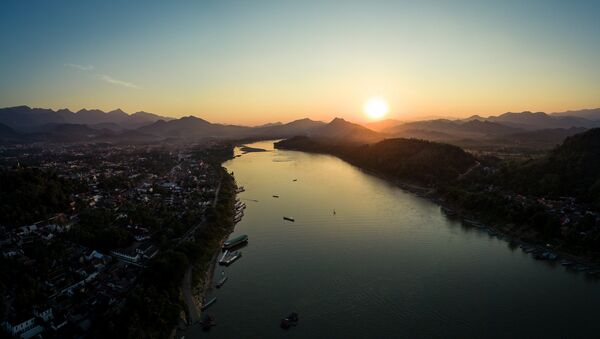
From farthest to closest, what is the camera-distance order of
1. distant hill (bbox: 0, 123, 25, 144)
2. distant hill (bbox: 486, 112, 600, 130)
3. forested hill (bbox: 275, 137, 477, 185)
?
1. distant hill (bbox: 486, 112, 600, 130)
2. distant hill (bbox: 0, 123, 25, 144)
3. forested hill (bbox: 275, 137, 477, 185)

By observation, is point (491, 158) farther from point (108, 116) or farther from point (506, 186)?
point (108, 116)

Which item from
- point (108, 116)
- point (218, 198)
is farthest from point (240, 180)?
point (108, 116)

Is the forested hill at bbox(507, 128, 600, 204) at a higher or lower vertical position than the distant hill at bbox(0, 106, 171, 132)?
lower

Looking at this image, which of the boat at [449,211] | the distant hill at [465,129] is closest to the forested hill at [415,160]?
the boat at [449,211]

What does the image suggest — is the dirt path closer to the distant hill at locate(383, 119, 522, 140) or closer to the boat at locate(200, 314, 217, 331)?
the boat at locate(200, 314, 217, 331)

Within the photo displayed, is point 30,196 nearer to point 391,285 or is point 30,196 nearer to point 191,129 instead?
point 391,285

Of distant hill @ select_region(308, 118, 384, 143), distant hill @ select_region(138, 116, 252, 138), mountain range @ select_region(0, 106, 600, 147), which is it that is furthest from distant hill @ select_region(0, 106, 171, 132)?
distant hill @ select_region(308, 118, 384, 143)

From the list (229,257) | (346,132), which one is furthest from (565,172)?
(346,132)

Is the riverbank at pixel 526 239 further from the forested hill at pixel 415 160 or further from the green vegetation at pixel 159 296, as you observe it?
the green vegetation at pixel 159 296

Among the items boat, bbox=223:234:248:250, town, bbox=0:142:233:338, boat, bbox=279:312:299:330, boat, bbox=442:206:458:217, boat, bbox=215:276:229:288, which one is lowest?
boat, bbox=279:312:299:330
